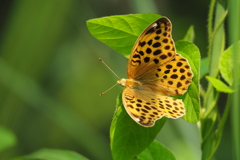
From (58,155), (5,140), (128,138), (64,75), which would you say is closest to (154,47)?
(128,138)

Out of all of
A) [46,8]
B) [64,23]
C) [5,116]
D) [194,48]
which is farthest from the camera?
[64,23]

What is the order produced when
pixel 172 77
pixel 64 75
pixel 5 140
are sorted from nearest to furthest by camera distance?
pixel 172 77 < pixel 5 140 < pixel 64 75

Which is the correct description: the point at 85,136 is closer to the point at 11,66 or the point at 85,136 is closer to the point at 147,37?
the point at 11,66

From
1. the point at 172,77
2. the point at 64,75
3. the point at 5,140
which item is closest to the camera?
the point at 172,77

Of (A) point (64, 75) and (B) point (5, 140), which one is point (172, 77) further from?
(A) point (64, 75)

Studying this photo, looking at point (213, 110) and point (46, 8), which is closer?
point (213, 110)

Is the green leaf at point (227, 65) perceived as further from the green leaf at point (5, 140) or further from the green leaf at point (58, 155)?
the green leaf at point (5, 140)

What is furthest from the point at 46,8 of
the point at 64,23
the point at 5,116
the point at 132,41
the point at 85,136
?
the point at 132,41
